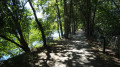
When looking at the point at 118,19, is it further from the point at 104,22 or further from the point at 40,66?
the point at 40,66

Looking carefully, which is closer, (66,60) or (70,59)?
(66,60)

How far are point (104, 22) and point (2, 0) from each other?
23.0 feet

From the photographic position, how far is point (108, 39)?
6984 mm

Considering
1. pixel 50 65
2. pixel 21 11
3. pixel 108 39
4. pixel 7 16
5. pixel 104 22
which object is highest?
pixel 21 11

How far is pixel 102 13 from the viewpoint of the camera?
6781 mm

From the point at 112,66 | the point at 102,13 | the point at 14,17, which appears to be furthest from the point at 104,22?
the point at 14,17

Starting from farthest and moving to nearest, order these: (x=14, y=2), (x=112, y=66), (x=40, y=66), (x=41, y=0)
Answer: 1. (x=41, y=0)
2. (x=14, y=2)
3. (x=40, y=66)
4. (x=112, y=66)

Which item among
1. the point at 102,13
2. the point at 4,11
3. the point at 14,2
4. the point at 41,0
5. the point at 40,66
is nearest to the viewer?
the point at 40,66

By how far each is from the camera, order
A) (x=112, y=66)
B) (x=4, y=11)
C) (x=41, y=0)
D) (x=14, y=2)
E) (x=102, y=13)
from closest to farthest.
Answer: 1. (x=112, y=66)
2. (x=4, y=11)
3. (x=14, y=2)
4. (x=102, y=13)
5. (x=41, y=0)

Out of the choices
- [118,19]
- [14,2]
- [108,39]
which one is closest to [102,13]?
[118,19]

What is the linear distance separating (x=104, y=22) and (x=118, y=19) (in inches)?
38.0

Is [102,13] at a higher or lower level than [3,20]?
higher

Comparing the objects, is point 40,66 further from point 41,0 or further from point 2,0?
point 41,0

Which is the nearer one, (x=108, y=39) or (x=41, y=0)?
(x=108, y=39)
